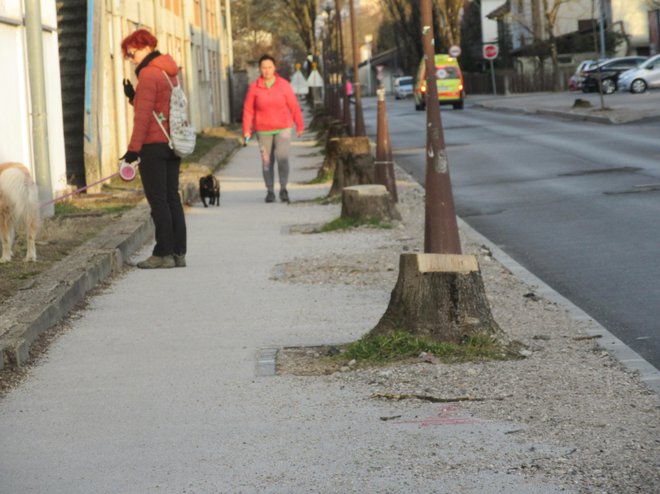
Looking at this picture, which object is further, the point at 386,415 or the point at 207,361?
the point at 207,361

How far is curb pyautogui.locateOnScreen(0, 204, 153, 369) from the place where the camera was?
24.8 ft

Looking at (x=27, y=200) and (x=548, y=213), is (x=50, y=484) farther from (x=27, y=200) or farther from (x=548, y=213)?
(x=548, y=213)

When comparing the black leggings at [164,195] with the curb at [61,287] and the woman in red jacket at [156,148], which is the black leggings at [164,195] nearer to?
the woman in red jacket at [156,148]

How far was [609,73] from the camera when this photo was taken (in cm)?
5853

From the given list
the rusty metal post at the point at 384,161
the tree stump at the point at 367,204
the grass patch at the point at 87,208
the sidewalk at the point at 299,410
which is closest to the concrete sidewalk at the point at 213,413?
the sidewalk at the point at 299,410

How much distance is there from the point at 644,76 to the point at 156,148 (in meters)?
46.6

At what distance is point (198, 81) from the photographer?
44.1 m

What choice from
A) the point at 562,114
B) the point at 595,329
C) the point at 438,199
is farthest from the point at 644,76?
the point at 595,329

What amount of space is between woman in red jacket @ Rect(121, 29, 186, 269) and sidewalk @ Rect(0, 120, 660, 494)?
1491mm

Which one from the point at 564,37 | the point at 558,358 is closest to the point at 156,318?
the point at 558,358

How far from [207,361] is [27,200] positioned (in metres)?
3.90

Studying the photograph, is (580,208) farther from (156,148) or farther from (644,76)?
(644,76)

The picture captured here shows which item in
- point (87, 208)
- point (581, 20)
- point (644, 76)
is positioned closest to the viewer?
point (87, 208)

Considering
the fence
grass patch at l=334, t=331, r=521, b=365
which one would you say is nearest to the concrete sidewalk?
grass patch at l=334, t=331, r=521, b=365
